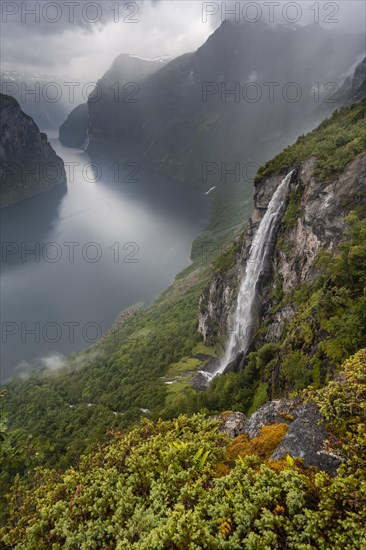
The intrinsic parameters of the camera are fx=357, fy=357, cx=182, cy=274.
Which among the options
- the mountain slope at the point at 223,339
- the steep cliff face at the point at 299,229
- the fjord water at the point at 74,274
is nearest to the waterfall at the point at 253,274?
the steep cliff face at the point at 299,229

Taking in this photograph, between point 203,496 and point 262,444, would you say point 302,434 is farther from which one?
point 203,496

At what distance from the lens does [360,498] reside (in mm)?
7812

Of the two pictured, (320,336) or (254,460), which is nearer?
(254,460)

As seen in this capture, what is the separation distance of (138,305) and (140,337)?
90.4 ft

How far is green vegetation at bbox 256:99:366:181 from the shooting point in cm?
3631

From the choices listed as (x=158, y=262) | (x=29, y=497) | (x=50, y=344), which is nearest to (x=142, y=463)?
(x=29, y=497)

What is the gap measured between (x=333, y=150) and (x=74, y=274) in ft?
340

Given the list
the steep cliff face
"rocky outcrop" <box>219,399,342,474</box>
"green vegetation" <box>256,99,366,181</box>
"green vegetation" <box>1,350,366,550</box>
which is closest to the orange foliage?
"green vegetation" <box>1,350,366,550</box>

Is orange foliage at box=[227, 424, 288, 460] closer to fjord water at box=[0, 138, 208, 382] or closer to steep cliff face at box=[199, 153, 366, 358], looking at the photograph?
steep cliff face at box=[199, 153, 366, 358]

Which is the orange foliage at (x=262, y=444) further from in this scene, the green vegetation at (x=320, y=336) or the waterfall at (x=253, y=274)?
the waterfall at (x=253, y=274)

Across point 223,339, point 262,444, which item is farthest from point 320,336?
point 223,339

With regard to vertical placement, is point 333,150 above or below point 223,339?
above

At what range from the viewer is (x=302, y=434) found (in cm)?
1137

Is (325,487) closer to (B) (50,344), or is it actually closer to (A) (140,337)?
(A) (140,337)
